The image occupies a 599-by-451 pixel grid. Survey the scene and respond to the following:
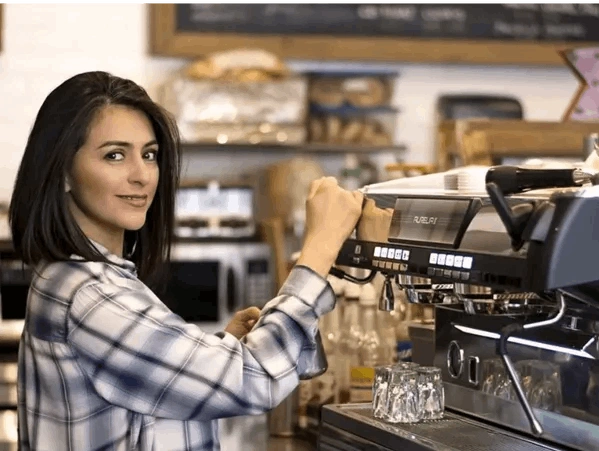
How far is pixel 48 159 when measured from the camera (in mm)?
1730

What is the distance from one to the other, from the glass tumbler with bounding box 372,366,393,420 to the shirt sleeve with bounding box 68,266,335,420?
0.25 meters

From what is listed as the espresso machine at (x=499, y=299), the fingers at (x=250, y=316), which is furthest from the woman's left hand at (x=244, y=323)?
the espresso machine at (x=499, y=299)

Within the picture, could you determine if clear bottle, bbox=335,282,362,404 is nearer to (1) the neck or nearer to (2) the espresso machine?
(2) the espresso machine

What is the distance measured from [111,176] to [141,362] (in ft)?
0.90

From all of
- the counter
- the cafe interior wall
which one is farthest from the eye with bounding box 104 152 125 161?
the cafe interior wall

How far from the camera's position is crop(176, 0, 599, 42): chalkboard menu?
5.40 metres

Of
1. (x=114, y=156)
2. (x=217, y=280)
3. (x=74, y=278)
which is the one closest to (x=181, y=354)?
(x=74, y=278)

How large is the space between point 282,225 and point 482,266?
3.62 meters

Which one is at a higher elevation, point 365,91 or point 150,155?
point 365,91

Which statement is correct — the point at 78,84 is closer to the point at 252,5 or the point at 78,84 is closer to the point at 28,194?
the point at 28,194

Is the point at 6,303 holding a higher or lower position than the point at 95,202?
lower

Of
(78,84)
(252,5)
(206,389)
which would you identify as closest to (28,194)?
(78,84)

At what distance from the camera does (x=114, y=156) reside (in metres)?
1.75

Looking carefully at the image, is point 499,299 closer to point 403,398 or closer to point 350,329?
point 403,398
